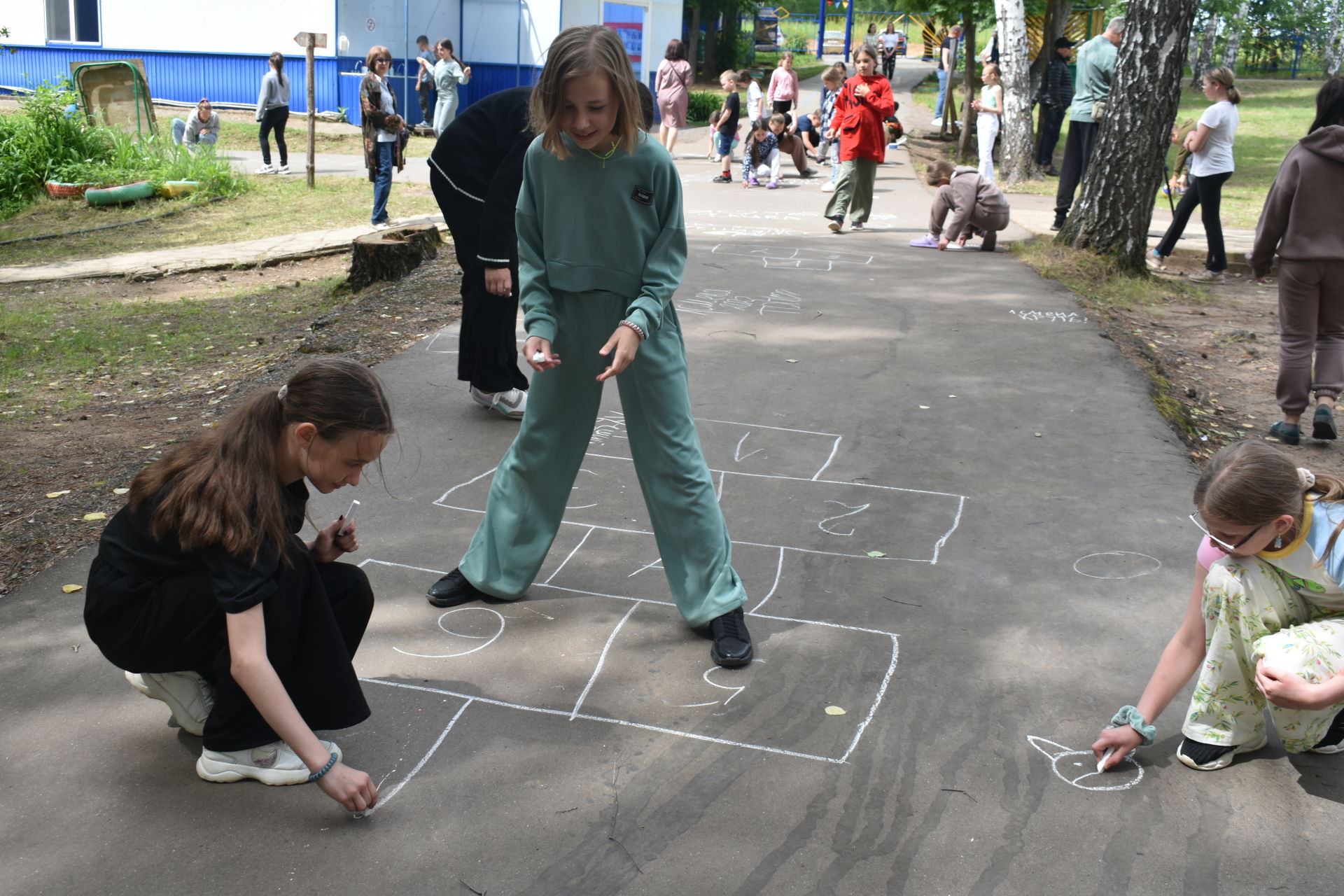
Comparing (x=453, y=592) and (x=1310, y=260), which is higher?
(x=1310, y=260)

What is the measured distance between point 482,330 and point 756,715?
2.72 meters

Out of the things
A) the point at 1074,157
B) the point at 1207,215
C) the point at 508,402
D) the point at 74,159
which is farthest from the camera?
the point at 74,159

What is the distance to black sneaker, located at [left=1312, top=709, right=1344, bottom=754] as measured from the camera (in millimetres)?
2695

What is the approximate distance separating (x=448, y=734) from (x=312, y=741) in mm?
533

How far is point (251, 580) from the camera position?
7.34ft

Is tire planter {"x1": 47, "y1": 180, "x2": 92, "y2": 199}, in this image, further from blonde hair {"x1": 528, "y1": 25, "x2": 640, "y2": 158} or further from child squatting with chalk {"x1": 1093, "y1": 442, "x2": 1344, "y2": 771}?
child squatting with chalk {"x1": 1093, "y1": 442, "x2": 1344, "y2": 771}

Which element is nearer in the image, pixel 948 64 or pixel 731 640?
pixel 731 640

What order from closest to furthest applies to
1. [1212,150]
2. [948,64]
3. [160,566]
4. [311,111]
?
[160,566] → [1212,150] → [311,111] → [948,64]

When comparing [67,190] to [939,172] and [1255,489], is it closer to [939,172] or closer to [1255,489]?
[939,172]

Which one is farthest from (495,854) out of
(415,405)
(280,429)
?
(415,405)

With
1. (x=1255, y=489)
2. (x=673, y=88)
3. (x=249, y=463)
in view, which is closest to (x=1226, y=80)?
(x=1255, y=489)

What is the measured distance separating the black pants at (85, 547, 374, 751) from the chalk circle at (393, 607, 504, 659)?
2.07 feet

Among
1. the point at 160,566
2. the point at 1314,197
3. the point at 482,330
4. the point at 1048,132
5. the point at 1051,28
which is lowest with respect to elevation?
the point at 160,566

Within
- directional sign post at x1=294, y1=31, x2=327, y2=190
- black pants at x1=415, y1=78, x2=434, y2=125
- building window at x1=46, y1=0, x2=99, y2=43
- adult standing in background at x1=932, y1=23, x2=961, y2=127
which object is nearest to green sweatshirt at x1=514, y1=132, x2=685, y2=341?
directional sign post at x1=294, y1=31, x2=327, y2=190
